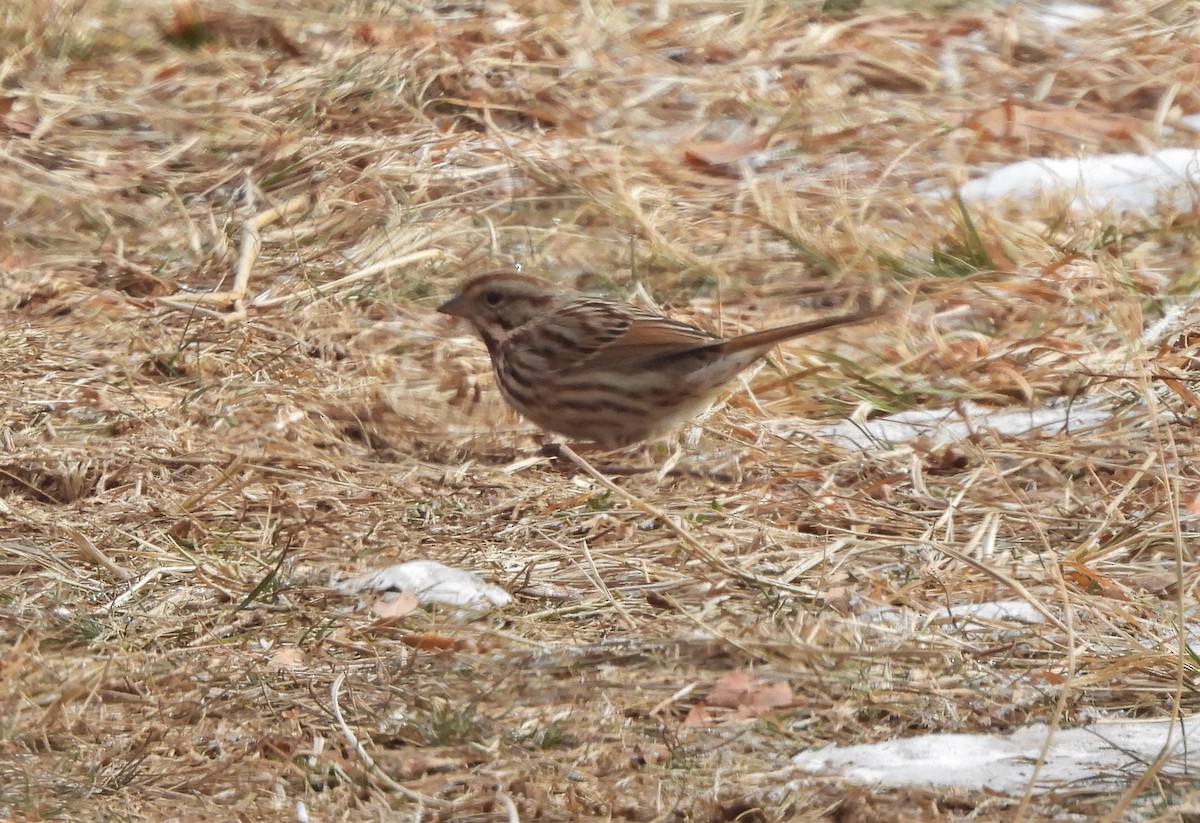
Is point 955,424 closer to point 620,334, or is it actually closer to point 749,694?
point 620,334

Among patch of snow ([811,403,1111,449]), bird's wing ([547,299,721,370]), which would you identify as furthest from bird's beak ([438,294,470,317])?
patch of snow ([811,403,1111,449])

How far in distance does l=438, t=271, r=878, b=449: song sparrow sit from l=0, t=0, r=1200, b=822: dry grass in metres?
0.17

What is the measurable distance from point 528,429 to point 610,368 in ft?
1.87

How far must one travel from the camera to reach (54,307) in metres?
6.34

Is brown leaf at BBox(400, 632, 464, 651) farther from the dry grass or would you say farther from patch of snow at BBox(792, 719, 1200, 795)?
patch of snow at BBox(792, 719, 1200, 795)

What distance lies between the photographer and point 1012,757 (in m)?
3.28

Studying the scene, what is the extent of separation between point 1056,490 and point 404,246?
2903 millimetres

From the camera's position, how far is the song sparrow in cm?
533

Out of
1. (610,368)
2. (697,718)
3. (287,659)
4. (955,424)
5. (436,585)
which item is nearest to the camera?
(697,718)

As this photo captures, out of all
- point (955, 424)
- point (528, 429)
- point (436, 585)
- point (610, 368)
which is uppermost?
point (436, 585)

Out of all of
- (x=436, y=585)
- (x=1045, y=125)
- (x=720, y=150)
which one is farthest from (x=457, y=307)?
(x=1045, y=125)

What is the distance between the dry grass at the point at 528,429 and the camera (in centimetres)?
345

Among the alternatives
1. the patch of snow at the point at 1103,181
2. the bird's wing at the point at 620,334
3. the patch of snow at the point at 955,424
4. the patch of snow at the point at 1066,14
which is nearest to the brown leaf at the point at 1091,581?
the patch of snow at the point at 955,424

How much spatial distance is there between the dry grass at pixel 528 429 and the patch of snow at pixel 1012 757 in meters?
0.07
